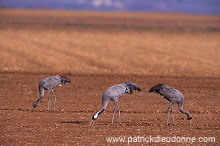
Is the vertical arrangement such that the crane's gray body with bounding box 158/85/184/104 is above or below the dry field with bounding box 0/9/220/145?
above

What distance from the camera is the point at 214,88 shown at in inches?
848

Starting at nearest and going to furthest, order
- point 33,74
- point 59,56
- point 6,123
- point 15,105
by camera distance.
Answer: point 6,123, point 15,105, point 33,74, point 59,56

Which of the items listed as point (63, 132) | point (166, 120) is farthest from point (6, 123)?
point (166, 120)

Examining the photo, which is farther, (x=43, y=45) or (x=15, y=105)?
(x=43, y=45)

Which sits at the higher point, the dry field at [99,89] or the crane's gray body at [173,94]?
the crane's gray body at [173,94]

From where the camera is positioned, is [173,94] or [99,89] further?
[99,89]

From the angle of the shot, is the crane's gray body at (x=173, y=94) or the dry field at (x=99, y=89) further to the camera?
the crane's gray body at (x=173, y=94)

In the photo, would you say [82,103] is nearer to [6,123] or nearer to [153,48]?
[6,123]

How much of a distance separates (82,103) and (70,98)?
3.76 ft

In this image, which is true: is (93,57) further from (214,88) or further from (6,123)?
(6,123)

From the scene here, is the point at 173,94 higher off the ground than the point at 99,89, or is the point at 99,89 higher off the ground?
the point at 173,94

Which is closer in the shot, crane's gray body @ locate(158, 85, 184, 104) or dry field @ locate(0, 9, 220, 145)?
dry field @ locate(0, 9, 220, 145)

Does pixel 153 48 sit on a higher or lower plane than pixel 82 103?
lower

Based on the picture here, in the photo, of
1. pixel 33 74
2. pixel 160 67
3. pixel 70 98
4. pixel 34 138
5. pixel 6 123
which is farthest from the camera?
pixel 160 67
